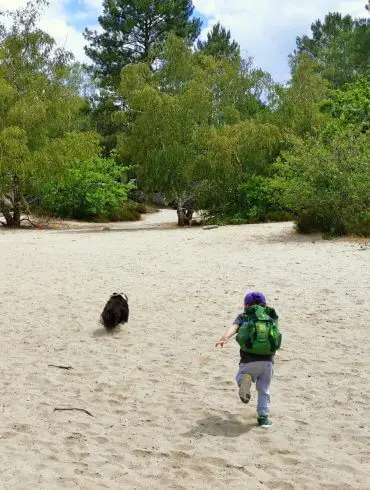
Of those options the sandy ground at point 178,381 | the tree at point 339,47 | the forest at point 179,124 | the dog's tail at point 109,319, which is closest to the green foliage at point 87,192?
the forest at point 179,124

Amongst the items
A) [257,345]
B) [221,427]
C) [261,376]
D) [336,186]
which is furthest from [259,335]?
[336,186]

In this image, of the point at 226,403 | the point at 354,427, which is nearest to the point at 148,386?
the point at 226,403

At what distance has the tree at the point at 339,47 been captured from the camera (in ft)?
151

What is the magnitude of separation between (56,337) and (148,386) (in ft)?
8.24

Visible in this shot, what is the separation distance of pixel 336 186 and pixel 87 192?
18262 mm

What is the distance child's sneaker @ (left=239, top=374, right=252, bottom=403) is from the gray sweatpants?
2.3 inches

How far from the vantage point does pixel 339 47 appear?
171 ft

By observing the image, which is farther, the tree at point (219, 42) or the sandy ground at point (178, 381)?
the tree at point (219, 42)

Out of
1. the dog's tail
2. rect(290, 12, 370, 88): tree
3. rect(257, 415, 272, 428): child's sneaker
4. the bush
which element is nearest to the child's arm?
rect(257, 415, 272, 428): child's sneaker

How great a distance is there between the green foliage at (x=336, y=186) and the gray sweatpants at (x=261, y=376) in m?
13.9

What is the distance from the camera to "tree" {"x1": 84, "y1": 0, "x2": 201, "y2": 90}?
44.5 metres

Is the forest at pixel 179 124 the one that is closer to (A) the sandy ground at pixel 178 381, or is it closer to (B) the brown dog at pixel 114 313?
(A) the sandy ground at pixel 178 381

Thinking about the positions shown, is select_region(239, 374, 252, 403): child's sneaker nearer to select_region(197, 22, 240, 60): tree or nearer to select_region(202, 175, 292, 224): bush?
select_region(202, 175, 292, 224): bush

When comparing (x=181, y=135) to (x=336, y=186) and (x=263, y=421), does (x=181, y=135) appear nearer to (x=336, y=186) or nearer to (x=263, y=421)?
(x=336, y=186)
